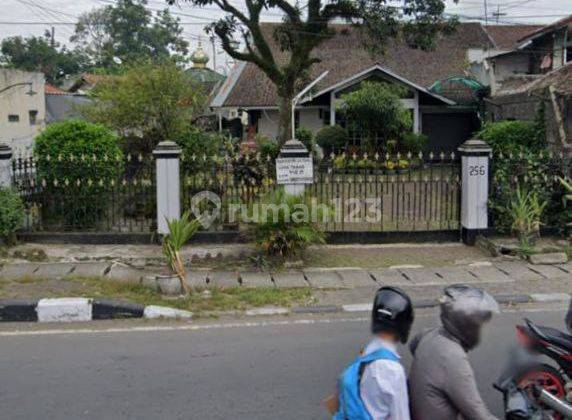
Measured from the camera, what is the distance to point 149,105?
14500 mm

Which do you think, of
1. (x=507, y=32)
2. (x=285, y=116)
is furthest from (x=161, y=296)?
(x=507, y=32)

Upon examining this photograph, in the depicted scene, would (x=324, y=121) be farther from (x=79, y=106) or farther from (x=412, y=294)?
(x=412, y=294)

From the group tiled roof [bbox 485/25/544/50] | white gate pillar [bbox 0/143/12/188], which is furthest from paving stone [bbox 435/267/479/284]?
tiled roof [bbox 485/25/544/50]

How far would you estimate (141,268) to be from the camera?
10172 millimetres

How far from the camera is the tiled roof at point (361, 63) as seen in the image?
1149 inches

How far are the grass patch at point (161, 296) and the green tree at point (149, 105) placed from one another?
5.55 metres

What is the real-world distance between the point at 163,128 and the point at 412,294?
7.47 meters

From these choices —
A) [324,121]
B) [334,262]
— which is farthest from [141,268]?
[324,121]

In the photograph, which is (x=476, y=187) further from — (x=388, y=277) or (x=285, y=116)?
(x=285, y=116)

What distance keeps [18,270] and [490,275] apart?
658 centimetres

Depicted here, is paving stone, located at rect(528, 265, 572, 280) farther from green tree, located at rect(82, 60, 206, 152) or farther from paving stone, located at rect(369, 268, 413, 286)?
green tree, located at rect(82, 60, 206, 152)

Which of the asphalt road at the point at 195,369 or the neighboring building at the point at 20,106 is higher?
the neighboring building at the point at 20,106

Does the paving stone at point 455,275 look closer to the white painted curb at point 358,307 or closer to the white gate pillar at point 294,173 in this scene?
the white painted curb at point 358,307

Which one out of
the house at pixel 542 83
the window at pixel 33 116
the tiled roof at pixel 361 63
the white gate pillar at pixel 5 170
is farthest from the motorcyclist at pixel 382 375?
the window at pixel 33 116
